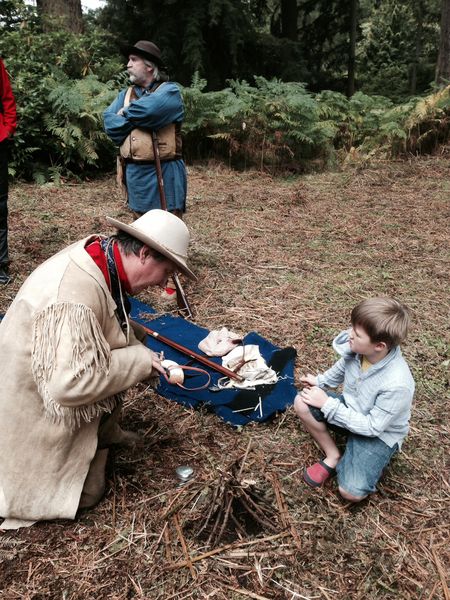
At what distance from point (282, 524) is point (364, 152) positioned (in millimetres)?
8989

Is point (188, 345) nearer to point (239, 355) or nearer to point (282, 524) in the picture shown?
point (239, 355)

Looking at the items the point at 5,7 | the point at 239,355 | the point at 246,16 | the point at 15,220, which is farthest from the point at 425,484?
the point at 246,16

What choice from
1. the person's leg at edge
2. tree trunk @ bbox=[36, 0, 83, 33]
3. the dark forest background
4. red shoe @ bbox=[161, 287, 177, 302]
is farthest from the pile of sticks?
tree trunk @ bbox=[36, 0, 83, 33]

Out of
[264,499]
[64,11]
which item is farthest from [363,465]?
[64,11]

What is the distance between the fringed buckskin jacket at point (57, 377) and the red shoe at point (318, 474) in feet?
3.55

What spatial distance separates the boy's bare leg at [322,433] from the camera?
2717mm

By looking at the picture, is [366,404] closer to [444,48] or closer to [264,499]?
[264,499]

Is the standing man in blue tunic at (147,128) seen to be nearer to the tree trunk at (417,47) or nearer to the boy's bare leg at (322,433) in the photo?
the boy's bare leg at (322,433)

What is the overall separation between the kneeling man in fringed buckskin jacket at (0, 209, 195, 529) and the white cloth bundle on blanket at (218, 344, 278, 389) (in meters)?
1.14

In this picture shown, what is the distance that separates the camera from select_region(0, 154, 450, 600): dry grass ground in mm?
2182

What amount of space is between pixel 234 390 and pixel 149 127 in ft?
8.05

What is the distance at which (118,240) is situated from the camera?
223 cm

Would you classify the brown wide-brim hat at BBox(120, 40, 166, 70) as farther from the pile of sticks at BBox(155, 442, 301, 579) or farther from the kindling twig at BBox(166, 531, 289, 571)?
the kindling twig at BBox(166, 531, 289, 571)

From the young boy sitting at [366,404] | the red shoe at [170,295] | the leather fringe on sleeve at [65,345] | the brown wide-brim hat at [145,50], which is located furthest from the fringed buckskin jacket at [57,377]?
the brown wide-brim hat at [145,50]
